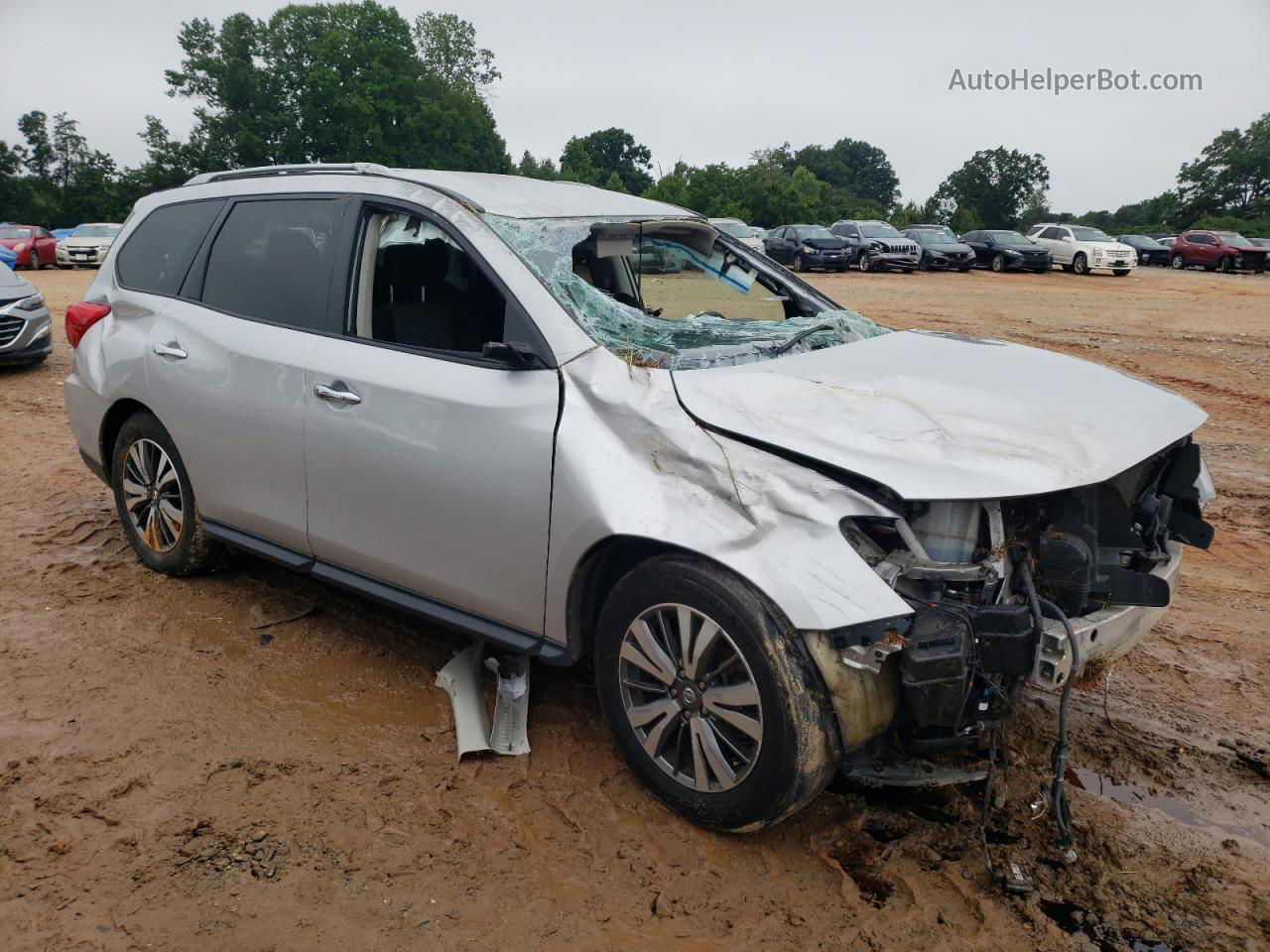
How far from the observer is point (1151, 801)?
326 centimetres

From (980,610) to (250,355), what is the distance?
2.93 m

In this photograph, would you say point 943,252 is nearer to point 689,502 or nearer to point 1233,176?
point 689,502

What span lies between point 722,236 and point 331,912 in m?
3.14

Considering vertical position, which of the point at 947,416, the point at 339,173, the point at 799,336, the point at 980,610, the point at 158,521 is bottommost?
the point at 158,521

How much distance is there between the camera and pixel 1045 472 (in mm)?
2713

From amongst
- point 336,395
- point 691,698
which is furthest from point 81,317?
point 691,698

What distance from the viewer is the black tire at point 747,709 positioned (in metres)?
2.68

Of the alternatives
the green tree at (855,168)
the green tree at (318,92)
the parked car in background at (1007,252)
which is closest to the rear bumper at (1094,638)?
the parked car in background at (1007,252)

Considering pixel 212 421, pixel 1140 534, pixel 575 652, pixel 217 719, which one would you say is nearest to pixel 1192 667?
pixel 1140 534

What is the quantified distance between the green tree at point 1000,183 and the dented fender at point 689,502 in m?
68.5

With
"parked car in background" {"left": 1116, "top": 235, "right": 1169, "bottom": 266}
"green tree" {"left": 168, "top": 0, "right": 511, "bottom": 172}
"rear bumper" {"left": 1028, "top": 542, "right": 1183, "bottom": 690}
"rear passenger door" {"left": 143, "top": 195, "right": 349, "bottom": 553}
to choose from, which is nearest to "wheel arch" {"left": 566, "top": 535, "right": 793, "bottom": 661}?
"rear bumper" {"left": 1028, "top": 542, "right": 1183, "bottom": 690}

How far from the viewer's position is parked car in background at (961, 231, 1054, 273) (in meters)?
29.8

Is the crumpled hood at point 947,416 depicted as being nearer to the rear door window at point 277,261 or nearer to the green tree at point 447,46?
the rear door window at point 277,261

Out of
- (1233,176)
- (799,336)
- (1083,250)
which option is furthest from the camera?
(1233,176)
